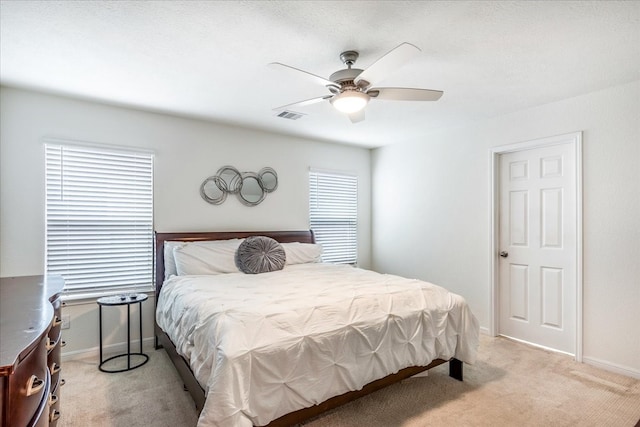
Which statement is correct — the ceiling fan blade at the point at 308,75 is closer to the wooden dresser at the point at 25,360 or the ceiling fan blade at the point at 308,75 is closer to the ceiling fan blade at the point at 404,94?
the ceiling fan blade at the point at 404,94

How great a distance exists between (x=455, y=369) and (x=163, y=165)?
344 centimetres

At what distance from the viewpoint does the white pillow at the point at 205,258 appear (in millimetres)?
3312

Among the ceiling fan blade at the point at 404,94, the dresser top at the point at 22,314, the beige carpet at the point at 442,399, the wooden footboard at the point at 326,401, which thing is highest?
the ceiling fan blade at the point at 404,94

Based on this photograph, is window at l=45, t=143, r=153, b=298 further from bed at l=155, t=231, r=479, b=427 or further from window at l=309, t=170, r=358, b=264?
window at l=309, t=170, r=358, b=264

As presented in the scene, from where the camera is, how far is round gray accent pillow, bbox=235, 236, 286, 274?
137 inches

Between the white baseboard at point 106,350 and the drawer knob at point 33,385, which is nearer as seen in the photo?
the drawer knob at point 33,385

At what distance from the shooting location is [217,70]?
259 cm

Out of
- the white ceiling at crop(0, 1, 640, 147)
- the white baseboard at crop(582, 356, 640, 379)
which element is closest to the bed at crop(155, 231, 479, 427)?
the white baseboard at crop(582, 356, 640, 379)

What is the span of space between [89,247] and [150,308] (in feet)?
2.82

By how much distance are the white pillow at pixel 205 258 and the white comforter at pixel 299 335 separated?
369mm

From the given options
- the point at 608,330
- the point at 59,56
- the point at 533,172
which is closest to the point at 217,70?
the point at 59,56

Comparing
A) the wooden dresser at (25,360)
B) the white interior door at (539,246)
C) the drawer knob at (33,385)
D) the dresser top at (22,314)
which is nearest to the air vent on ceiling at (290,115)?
the white interior door at (539,246)

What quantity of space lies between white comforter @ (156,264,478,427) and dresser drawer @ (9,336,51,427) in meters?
0.71

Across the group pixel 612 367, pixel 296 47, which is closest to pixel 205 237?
pixel 296 47
